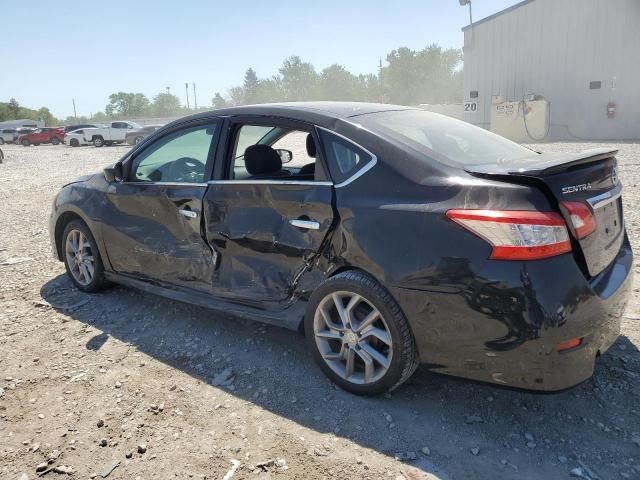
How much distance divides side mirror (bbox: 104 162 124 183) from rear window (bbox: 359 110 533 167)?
84.7 inches

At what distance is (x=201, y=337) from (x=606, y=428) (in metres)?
2.57

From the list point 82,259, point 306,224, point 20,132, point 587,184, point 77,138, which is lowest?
point 82,259

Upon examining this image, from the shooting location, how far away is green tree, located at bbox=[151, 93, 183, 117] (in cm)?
11599

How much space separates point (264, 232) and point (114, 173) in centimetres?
174

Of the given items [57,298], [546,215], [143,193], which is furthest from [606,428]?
[57,298]

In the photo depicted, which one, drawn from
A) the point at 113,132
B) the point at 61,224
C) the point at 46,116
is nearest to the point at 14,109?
the point at 46,116

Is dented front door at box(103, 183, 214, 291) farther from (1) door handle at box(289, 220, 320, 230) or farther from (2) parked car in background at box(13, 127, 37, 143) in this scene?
(2) parked car in background at box(13, 127, 37, 143)

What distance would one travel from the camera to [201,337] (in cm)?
364

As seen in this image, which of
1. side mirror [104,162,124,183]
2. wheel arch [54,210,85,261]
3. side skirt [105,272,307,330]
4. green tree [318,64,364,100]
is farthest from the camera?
green tree [318,64,364,100]

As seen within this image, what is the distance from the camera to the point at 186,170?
362 cm

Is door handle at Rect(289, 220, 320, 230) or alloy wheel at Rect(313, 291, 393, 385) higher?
door handle at Rect(289, 220, 320, 230)

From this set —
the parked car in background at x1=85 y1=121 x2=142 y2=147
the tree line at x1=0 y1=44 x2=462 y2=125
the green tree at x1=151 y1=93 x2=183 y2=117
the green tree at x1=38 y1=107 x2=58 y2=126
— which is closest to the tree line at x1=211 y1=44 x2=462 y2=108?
the tree line at x1=0 y1=44 x2=462 y2=125

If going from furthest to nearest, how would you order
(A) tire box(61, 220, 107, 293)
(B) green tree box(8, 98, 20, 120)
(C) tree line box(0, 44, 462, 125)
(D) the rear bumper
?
(C) tree line box(0, 44, 462, 125) → (B) green tree box(8, 98, 20, 120) → (A) tire box(61, 220, 107, 293) → (D) the rear bumper

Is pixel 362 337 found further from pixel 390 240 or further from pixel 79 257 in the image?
pixel 79 257
